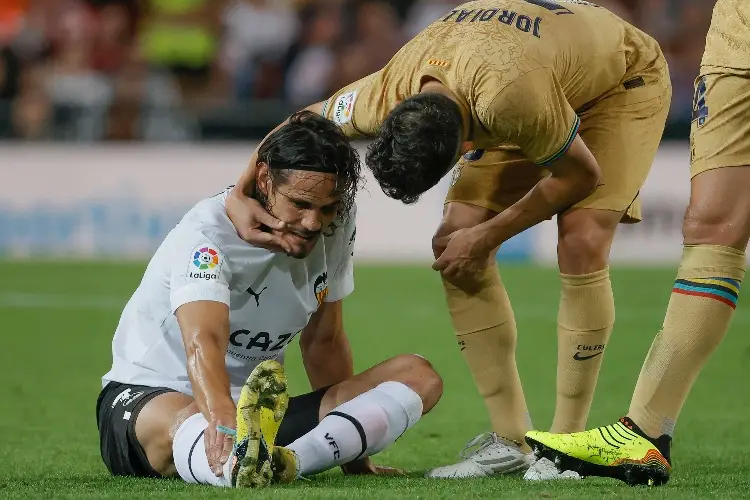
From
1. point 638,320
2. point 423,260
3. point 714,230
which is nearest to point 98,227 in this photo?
point 423,260

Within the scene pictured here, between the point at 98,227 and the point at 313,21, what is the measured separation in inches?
132

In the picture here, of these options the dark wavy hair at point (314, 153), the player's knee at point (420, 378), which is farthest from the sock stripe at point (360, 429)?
the dark wavy hair at point (314, 153)

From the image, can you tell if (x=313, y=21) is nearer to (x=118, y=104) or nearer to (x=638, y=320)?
→ (x=118, y=104)

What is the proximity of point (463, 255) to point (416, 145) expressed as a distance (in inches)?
28.3

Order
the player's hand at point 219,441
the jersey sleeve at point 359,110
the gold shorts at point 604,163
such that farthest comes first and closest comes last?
the gold shorts at point 604,163 < the jersey sleeve at point 359,110 < the player's hand at point 219,441

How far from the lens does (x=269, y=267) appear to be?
3.85 metres

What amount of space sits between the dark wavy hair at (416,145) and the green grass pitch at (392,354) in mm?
862

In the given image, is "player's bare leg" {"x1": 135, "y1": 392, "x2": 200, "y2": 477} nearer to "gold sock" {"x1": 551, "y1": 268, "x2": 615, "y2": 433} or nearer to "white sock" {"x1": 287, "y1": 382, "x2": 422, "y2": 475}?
"white sock" {"x1": 287, "y1": 382, "x2": 422, "y2": 475}

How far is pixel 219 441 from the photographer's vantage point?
132 inches

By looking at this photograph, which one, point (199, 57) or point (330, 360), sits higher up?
point (199, 57)

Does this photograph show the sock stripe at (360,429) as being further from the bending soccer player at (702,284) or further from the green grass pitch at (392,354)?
the bending soccer player at (702,284)

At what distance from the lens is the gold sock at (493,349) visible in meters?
4.37

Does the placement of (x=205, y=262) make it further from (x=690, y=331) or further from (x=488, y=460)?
(x=690, y=331)

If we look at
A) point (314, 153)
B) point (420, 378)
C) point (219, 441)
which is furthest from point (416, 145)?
point (219, 441)
